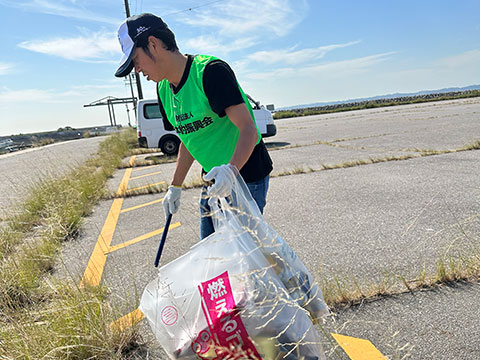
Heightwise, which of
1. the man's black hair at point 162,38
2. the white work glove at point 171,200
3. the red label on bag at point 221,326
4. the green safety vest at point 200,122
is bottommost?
the red label on bag at point 221,326

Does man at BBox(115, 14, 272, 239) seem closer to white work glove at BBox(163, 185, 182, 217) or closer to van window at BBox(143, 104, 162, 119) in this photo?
white work glove at BBox(163, 185, 182, 217)

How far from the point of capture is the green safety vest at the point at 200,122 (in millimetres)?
1960

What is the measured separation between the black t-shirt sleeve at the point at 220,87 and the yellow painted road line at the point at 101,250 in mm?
1788

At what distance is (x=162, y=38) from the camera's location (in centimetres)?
193

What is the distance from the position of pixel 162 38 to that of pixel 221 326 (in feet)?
4.60

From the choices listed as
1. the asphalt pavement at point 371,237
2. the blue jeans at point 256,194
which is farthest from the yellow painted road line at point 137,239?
the blue jeans at point 256,194

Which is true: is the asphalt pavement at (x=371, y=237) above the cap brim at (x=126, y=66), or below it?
below

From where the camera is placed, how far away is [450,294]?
94.3 inches

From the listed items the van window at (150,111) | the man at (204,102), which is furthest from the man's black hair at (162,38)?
the van window at (150,111)

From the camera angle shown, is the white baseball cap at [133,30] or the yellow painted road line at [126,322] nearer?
the white baseball cap at [133,30]

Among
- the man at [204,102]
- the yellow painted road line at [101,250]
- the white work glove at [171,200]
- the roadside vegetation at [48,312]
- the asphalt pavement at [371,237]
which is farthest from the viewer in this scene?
the yellow painted road line at [101,250]

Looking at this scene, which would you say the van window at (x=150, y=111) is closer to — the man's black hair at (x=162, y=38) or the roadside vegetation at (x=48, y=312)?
the roadside vegetation at (x=48, y=312)

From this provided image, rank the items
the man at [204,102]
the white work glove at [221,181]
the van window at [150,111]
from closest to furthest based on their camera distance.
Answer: the white work glove at [221,181], the man at [204,102], the van window at [150,111]

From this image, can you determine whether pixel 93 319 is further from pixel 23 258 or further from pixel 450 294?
pixel 450 294
